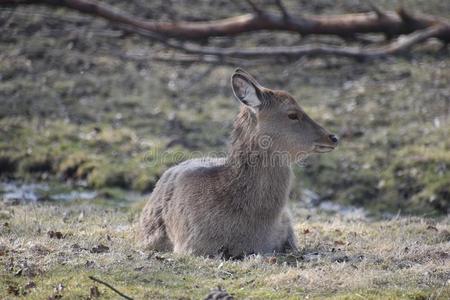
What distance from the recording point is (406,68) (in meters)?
18.0

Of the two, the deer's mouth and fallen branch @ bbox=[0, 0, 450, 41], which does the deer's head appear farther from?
fallen branch @ bbox=[0, 0, 450, 41]

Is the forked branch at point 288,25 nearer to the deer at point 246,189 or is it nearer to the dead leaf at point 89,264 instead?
the deer at point 246,189

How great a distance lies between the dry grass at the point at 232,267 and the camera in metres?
6.49

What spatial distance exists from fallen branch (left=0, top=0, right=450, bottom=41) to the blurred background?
0.35m

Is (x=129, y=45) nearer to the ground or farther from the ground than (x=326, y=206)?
farther from the ground

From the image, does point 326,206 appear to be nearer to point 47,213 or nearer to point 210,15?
point 47,213

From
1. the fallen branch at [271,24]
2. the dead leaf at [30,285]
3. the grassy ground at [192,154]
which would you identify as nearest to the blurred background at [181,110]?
the grassy ground at [192,154]

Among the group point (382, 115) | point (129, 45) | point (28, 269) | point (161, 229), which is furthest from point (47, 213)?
point (129, 45)

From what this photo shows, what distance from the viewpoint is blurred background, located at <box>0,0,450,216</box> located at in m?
13.0

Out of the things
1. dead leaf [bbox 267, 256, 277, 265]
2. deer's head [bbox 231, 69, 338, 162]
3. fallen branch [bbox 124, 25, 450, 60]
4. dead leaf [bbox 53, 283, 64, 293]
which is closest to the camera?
dead leaf [bbox 53, 283, 64, 293]

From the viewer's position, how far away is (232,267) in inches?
283

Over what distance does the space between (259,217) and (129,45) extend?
11.9 meters

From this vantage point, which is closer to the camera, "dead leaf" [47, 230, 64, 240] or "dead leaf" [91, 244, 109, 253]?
"dead leaf" [91, 244, 109, 253]

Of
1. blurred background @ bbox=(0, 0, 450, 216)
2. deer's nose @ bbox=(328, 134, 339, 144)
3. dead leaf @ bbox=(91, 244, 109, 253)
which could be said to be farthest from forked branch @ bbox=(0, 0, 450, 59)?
dead leaf @ bbox=(91, 244, 109, 253)
